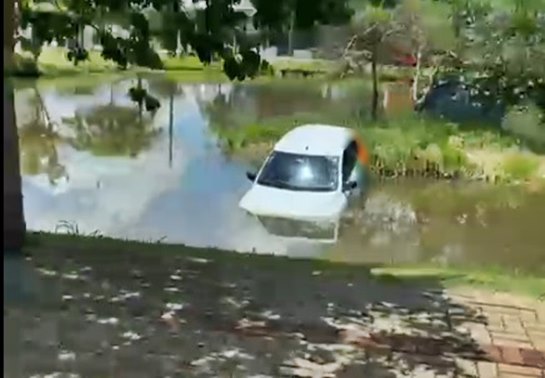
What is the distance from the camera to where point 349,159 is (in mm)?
2145

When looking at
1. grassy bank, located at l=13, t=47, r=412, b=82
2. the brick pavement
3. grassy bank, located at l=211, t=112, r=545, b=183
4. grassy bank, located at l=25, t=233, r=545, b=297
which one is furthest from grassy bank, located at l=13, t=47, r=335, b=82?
the brick pavement

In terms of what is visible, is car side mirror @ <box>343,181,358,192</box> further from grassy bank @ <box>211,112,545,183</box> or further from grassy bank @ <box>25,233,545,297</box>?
grassy bank @ <box>25,233,545,297</box>

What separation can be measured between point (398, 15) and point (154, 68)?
1.80ft

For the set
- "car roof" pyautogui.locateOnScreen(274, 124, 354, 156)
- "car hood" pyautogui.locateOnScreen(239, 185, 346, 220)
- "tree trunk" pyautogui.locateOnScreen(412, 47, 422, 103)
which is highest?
"tree trunk" pyautogui.locateOnScreen(412, 47, 422, 103)

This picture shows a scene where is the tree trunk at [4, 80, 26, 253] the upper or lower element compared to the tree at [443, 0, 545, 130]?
lower

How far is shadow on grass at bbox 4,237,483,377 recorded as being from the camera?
6.51 feet

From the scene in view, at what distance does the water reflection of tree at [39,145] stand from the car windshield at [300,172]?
490 millimetres

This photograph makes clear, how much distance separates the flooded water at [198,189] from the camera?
7.00 feet

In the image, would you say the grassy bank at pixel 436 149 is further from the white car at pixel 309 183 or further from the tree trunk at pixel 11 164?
the tree trunk at pixel 11 164

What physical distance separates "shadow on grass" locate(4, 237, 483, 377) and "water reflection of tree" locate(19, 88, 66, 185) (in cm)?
19

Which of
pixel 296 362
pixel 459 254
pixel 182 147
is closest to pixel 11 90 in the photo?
pixel 182 147

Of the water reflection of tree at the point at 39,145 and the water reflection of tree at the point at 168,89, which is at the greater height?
the water reflection of tree at the point at 168,89

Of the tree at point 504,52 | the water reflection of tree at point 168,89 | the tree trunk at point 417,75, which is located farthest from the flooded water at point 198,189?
the tree at point 504,52

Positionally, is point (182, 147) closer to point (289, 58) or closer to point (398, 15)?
point (289, 58)
